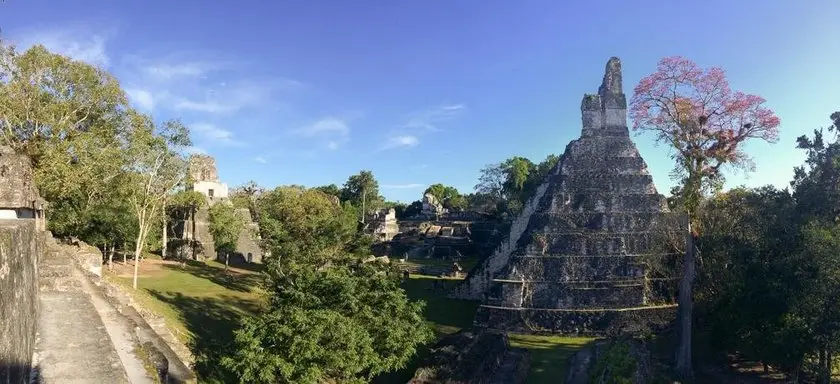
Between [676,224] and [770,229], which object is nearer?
[770,229]

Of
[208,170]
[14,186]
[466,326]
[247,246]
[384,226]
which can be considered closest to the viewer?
[14,186]

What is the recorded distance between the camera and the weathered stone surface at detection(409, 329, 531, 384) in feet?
55.8

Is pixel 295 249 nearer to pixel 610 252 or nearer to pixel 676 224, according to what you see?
pixel 610 252

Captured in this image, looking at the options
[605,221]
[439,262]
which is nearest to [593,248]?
[605,221]

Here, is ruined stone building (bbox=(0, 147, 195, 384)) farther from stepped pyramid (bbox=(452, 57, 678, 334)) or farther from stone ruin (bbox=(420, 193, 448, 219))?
stone ruin (bbox=(420, 193, 448, 219))

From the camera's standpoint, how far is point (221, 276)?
101 ft

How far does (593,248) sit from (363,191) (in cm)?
4855

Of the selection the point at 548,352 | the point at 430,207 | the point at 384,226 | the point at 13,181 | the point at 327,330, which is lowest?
the point at 548,352

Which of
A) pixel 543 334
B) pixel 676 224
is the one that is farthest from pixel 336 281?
pixel 676 224

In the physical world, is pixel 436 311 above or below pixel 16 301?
below

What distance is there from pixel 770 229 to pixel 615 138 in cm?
1252

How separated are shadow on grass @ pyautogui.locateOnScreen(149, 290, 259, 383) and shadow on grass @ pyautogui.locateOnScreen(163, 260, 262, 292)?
3074 millimetres

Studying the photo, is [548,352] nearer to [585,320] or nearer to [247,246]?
[585,320]

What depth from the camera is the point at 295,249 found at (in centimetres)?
2462
